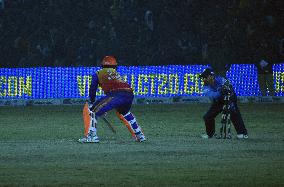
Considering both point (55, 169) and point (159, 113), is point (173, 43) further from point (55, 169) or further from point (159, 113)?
point (55, 169)

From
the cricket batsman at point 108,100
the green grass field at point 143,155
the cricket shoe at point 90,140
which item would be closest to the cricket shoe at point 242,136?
the green grass field at point 143,155

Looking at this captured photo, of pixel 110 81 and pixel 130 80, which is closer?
pixel 110 81

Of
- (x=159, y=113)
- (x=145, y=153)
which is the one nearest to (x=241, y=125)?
(x=145, y=153)

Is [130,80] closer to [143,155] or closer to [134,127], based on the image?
[134,127]

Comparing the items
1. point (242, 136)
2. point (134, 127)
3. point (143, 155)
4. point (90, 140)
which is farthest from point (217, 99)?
point (143, 155)

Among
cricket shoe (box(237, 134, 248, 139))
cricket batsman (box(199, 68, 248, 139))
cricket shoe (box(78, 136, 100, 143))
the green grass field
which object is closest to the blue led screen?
the green grass field

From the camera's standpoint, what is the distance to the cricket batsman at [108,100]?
18609 millimetres

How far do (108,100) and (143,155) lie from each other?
3051mm

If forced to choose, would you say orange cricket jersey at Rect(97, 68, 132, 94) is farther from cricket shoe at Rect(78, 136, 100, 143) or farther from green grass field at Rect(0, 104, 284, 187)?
green grass field at Rect(0, 104, 284, 187)

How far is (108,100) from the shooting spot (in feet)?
61.1

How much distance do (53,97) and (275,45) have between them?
9923 mm

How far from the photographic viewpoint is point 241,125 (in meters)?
19.8

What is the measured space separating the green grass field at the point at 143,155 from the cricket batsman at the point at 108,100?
368mm

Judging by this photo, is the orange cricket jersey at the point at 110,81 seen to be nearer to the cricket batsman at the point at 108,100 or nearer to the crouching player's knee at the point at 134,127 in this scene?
the cricket batsman at the point at 108,100
